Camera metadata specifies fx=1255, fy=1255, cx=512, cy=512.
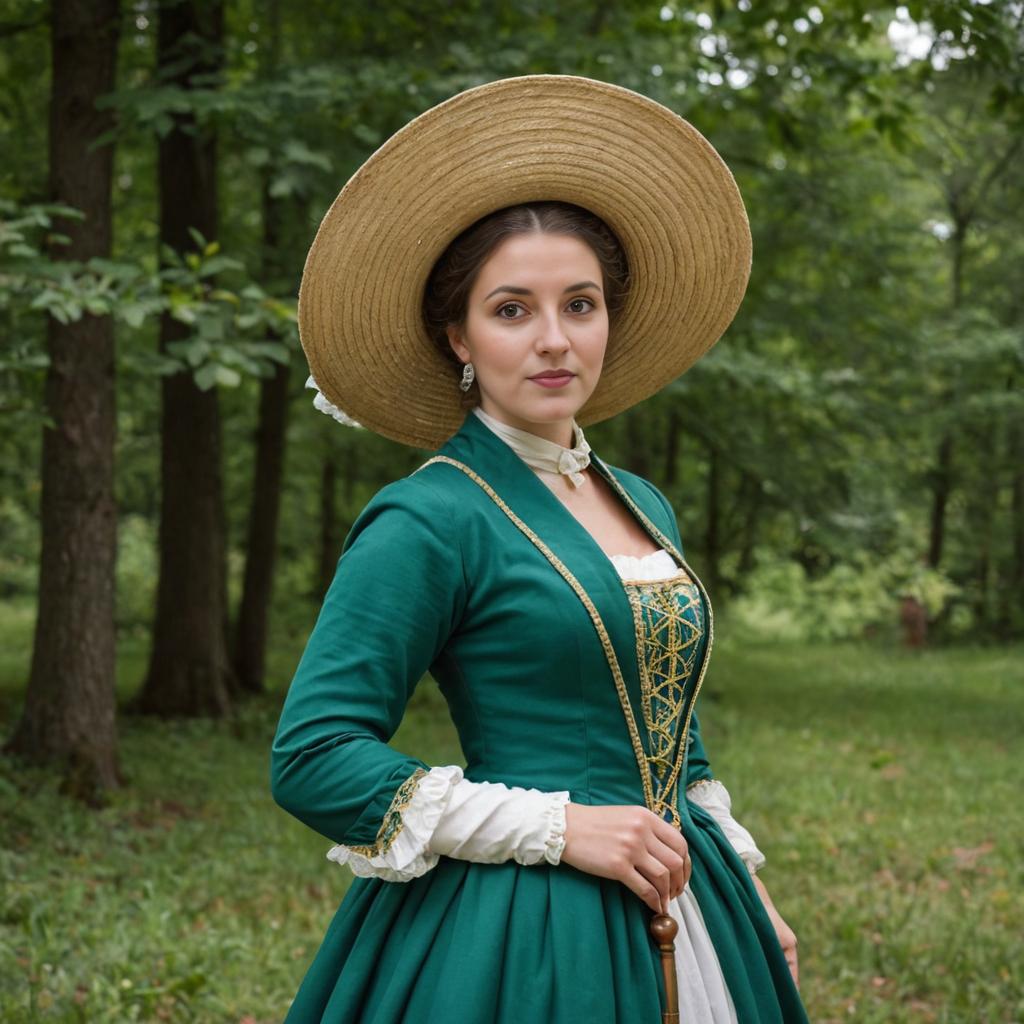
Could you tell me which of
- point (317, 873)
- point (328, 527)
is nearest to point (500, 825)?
point (317, 873)

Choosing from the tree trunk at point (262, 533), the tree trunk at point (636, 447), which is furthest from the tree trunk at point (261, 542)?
the tree trunk at point (636, 447)

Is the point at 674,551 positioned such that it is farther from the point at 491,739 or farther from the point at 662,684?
the point at 491,739

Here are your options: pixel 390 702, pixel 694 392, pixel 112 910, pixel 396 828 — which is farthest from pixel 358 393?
pixel 694 392

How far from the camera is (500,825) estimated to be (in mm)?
1548

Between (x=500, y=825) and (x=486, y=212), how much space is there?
2.76 feet

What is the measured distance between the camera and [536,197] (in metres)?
1.79

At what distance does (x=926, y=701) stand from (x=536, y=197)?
34.1ft

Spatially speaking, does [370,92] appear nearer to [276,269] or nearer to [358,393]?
[276,269]

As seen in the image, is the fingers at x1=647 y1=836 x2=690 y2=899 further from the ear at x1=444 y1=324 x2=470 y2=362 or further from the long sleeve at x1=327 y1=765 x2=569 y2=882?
the ear at x1=444 y1=324 x2=470 y2=362

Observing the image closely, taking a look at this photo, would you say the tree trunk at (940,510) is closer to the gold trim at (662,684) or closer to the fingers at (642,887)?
the gold trim at (662,684)

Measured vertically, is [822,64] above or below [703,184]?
above

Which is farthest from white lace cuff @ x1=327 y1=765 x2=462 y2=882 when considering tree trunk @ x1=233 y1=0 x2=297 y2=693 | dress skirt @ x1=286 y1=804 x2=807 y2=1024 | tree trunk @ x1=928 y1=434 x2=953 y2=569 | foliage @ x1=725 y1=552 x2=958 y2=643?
tree trunk @ x1=928 y1=434 x2=953 y2=569

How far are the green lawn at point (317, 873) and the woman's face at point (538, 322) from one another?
270cm

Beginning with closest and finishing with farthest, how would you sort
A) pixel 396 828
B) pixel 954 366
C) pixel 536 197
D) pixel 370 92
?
pixel 396 828, pixel 536 197, pixel 370 92, pixel 954 366
